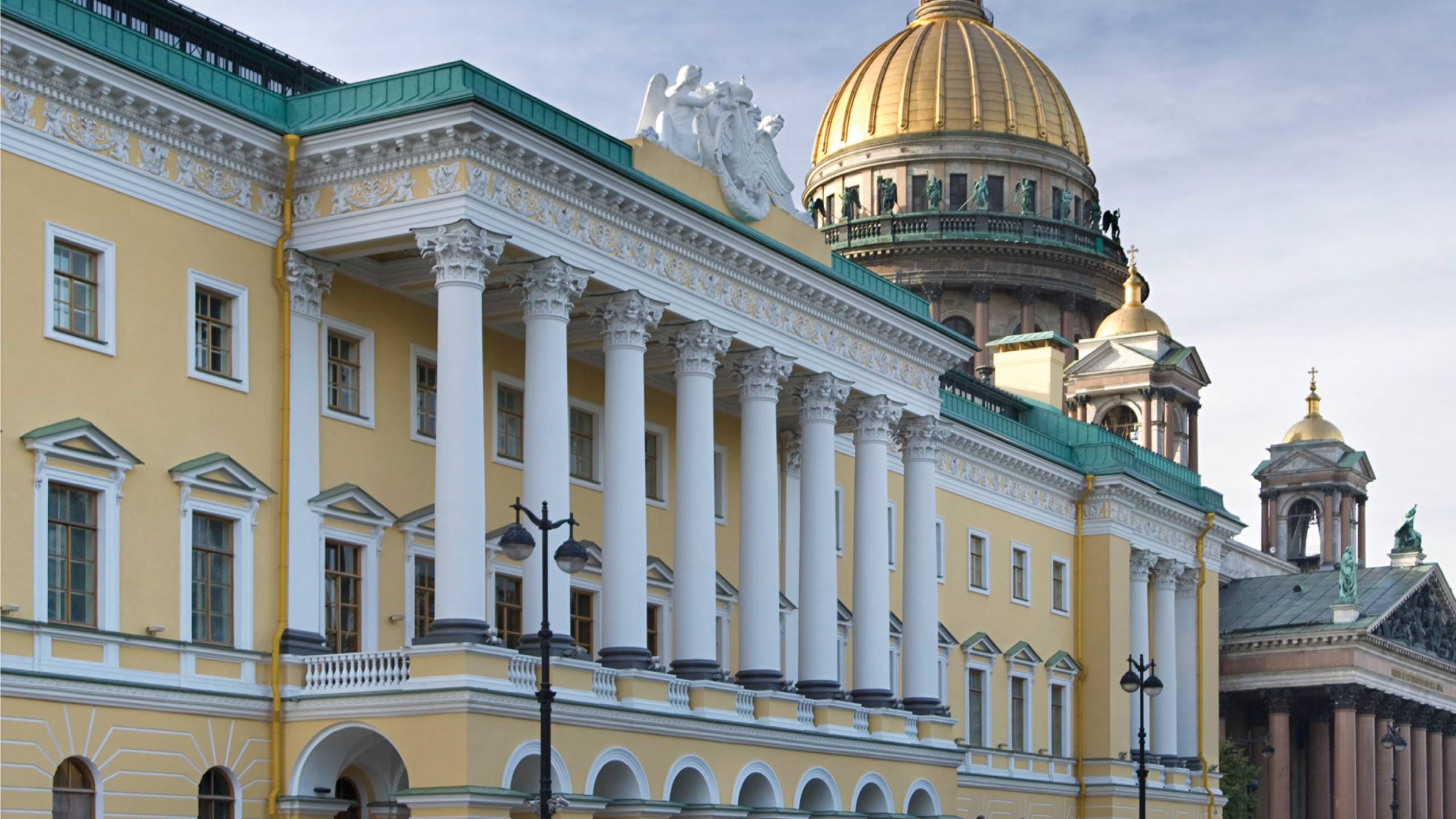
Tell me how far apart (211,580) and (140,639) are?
1.83 m

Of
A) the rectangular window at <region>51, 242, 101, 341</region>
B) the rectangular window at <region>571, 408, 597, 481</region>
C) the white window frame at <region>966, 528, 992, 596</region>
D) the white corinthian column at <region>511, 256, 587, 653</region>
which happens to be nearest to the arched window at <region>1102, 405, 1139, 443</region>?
the white window frame at <region>966, 528, 992, 596</region>

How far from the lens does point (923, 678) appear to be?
4375 centimetres

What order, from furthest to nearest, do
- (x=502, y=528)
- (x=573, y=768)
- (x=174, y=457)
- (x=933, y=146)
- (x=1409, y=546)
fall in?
(x=1409, y=546) < (x=933, y=146) < (x=502, y=528) < (x=573, y=768) < (x=174, y=457)

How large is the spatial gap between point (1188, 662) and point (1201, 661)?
72 centimetres

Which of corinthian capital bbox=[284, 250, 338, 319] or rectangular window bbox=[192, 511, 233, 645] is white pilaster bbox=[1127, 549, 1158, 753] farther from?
rectangular window bbox=[192, 511, 233, 645]

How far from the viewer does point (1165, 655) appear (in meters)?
60.3

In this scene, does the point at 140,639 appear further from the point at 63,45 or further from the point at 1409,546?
the point at 1409,546

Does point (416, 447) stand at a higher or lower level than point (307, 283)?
lower

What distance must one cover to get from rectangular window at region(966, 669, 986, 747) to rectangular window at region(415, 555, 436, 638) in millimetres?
20242

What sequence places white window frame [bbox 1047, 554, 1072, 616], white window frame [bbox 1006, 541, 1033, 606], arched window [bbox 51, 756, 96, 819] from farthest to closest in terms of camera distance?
white window frame [bbox 1047, 554, 1072, 616]
white window frame [bbox 1006, 541, 1033, 606]
arched window [bbox 51, 756, 96, 819]

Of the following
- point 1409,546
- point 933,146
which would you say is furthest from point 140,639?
point 1409,546

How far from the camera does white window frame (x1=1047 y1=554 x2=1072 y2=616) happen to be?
5725 cm

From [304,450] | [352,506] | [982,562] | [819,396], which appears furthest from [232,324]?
[982,562]

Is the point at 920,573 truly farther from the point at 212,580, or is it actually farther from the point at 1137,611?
the point at 212,580
